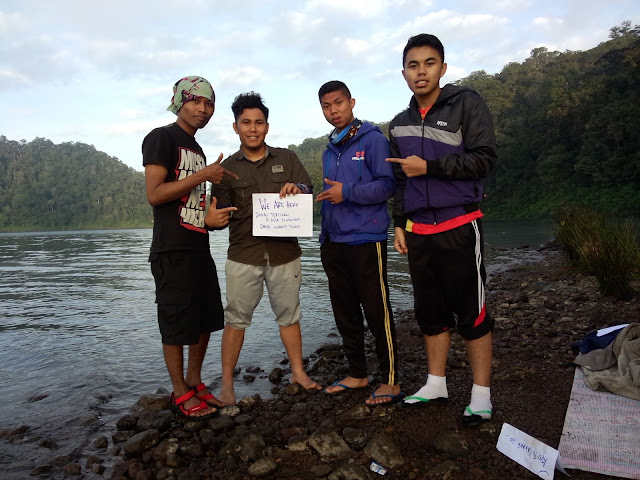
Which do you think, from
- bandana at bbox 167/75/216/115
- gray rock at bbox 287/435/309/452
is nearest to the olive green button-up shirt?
bandana at bbox 167/75/216/115

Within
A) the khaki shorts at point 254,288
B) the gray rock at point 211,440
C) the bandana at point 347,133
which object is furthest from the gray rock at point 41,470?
the bandana at point 347,133

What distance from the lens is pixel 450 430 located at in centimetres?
284

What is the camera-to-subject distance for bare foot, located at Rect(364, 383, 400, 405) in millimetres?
3324

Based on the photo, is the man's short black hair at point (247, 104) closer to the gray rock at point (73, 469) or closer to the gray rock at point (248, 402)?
the gray rock at point (248, 402)

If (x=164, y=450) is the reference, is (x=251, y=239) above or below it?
above

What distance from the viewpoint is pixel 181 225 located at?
3344 mm

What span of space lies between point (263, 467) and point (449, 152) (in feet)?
7.42

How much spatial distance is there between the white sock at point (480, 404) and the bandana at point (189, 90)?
2.89 metres

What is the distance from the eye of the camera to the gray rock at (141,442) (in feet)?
9.62

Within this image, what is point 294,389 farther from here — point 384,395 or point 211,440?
point 211,440

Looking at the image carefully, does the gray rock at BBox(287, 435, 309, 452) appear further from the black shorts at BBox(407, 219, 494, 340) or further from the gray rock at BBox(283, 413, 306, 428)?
the black shorts at BBox(407, 219, 494, 340)

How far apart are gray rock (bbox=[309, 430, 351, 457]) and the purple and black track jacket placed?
152 cm

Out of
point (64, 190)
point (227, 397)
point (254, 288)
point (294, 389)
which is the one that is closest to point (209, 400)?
point (227, 397)

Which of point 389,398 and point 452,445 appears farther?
point 389,398
